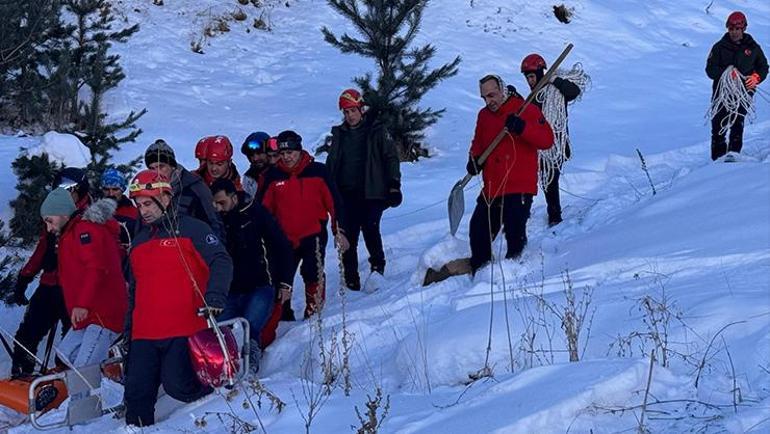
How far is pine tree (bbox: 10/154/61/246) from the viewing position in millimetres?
8516

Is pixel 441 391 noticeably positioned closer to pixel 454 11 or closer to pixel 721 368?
pixel 721 368

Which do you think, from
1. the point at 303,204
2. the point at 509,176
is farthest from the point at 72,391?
the point at 509,176

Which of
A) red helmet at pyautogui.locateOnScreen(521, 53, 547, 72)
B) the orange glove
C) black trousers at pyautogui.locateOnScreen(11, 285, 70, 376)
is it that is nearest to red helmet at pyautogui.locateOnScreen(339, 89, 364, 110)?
red helmet at pyautogui.locateOnScreen(521, 53, 547, 72)

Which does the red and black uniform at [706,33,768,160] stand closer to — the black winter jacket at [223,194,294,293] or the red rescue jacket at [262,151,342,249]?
the red rescue jacket at [262,151,342,249]

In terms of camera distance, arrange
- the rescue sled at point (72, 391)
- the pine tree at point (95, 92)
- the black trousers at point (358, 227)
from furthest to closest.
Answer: the pine tree at point (95, 92)
the black trousers at point (358, 227)
the rescue sled at point (72, 391)

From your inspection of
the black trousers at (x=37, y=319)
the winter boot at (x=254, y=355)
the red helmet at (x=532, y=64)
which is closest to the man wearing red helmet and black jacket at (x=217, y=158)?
the winter boot at (x=254, y=355)

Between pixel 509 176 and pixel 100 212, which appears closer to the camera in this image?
pixel 100 212

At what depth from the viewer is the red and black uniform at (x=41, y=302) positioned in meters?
6.52

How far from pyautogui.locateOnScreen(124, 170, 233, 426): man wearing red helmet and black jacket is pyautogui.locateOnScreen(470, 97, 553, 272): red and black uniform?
2.27 m

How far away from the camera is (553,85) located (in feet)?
26.4

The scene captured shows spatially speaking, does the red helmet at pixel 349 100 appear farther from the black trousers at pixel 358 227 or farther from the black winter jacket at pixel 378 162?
the black trousers at pixel 358 227

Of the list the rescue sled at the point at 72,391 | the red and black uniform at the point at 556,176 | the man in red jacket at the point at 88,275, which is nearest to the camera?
the rescue sled at the point at 72,391

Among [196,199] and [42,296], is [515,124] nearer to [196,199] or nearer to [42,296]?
[196,199]

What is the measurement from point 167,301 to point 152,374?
415 mm
